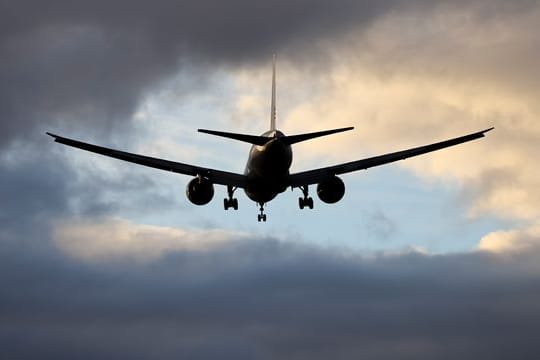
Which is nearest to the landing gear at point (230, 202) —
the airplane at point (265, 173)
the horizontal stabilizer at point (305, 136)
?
the airplane at point (265, 173)

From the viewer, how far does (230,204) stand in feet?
300

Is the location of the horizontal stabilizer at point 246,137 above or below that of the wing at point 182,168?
below

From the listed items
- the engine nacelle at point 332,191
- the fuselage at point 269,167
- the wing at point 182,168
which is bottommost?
the fuselage at point 269,167

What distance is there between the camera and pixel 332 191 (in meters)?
88.1

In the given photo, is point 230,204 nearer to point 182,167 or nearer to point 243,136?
point 182,167

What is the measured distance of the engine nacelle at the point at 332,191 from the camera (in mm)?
88188

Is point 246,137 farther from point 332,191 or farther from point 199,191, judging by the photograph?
point 332,191

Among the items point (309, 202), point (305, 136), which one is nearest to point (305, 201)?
point (309, 202)

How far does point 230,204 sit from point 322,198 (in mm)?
7835

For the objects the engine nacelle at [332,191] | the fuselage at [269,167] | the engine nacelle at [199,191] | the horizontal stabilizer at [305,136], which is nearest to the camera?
the horizontal stabilizer at [305,136]

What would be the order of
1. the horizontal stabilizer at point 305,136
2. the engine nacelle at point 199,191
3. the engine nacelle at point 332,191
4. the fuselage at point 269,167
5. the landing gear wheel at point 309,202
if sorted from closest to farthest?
the horizontal stabilizer at point 305,136 → the fuselage at point 269,167 → the engine nacelle at point 199,191 → the engine nacelle at point 332,191 → the landing gear wheel at point 309,202

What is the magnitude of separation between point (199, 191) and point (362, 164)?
1367cm

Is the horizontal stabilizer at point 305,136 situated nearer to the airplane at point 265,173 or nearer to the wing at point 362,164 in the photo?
the airplane at point 265,173

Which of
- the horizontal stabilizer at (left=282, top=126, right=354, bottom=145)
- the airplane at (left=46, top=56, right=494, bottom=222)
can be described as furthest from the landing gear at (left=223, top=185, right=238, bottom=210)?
the horizontal stabilizer at (left=282, top=126, right=354, bottom=145)
